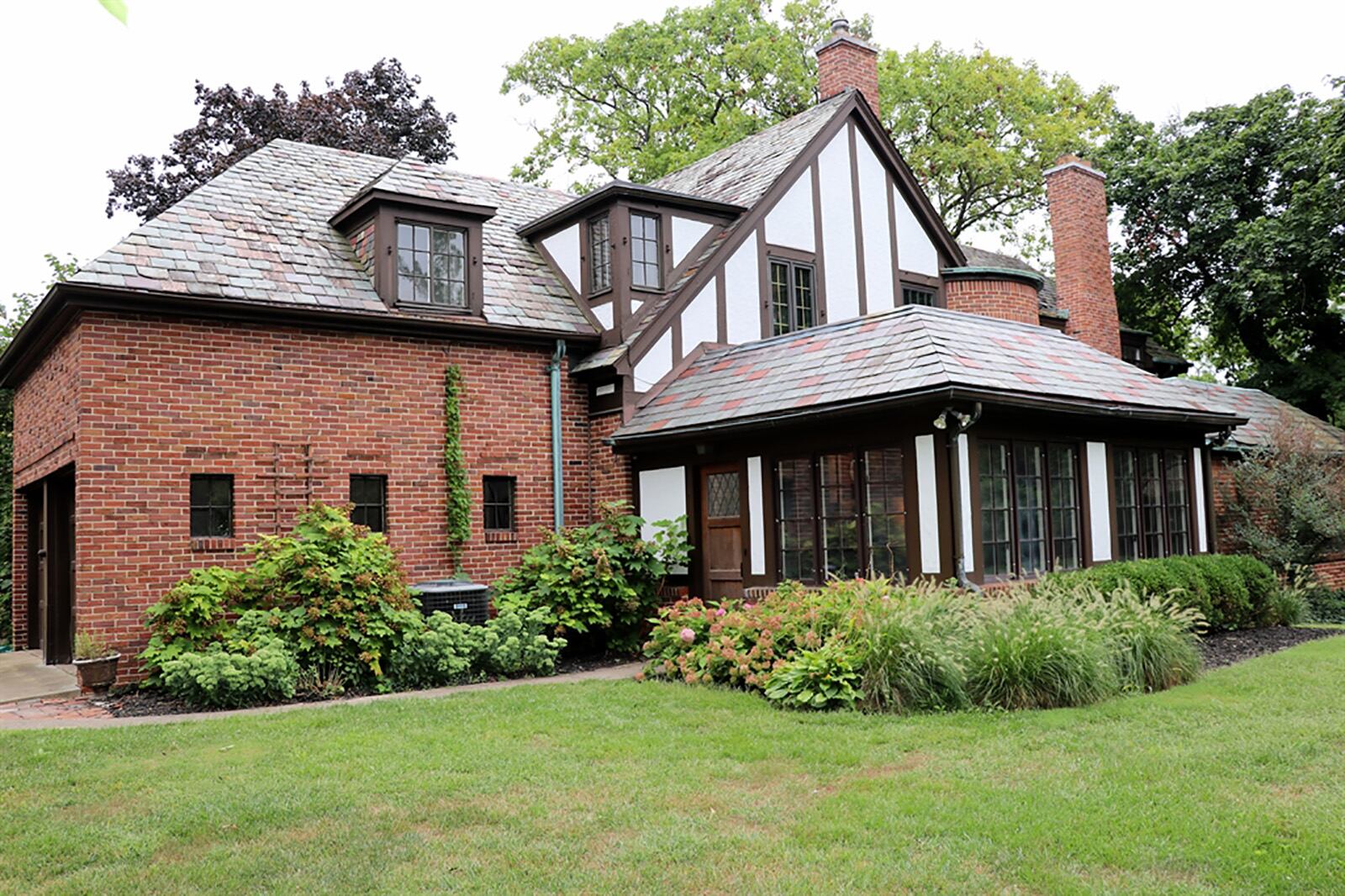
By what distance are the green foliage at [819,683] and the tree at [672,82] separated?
2283 cm

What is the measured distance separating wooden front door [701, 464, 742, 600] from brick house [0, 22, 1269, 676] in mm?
41

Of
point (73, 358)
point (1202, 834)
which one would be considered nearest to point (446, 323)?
point (73, 358)

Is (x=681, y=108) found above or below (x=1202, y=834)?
above

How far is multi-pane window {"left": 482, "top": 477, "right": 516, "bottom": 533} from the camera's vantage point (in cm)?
1329

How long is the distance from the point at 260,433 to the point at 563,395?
13.0ft

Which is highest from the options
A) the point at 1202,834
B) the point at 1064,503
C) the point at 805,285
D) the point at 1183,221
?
the point at 1183,221

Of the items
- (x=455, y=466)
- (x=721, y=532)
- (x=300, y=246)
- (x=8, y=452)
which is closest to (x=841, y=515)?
(x=721, y=532)

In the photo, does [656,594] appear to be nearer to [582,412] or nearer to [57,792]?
[582,412]

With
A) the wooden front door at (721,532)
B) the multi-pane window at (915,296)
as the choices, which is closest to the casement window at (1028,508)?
the wooden front door at (721,532)

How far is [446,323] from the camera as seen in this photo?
1275cm

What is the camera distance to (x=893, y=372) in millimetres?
10938

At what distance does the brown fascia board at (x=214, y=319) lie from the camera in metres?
10.7

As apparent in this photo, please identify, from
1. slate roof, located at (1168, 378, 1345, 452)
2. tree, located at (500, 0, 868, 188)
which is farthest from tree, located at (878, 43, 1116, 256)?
slate roof, located at (1168, 378, 1345, 452)

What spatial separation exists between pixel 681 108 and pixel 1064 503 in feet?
72.6
